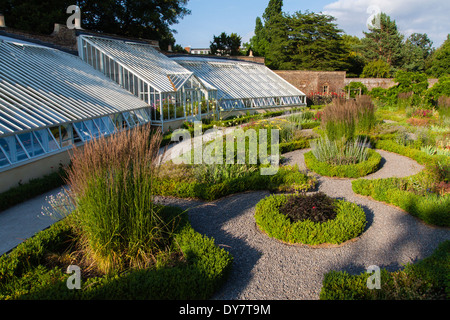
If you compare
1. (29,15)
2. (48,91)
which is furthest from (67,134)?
(29,15)

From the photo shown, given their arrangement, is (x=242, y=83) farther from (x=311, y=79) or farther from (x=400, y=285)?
(x=400, y=285)

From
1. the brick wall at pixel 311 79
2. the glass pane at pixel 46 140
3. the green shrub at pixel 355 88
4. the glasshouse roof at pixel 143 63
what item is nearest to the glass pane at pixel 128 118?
the glasshouse roof at pixel 143 63

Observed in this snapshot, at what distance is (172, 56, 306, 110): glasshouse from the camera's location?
19.5 meters

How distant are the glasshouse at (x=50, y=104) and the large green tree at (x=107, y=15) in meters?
8.92

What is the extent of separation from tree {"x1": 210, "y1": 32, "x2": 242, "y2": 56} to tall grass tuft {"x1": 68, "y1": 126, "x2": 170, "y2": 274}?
36917mm

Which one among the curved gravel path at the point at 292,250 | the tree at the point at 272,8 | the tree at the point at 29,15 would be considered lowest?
the curved gravel path at the point at 292,250

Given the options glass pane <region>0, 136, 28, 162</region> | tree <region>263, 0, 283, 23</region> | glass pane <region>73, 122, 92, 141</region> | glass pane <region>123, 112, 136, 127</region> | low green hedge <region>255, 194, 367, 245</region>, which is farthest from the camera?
tree <region>263, 0, 283, 23</region>

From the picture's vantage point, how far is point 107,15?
80.5 ft

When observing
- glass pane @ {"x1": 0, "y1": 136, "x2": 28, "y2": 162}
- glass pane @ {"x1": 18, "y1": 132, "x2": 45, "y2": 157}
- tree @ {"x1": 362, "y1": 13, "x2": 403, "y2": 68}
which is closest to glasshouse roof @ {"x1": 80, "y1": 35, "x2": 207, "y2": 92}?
glass pane @ {"x1": 18, "y1": 132, "x2": 45, "y2": 157}

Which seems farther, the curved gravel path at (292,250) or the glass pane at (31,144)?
the glass pane at (31,144)

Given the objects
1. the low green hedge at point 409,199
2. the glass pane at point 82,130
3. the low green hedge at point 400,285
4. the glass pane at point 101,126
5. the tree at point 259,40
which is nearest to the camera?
the low green hedge at point 400,285

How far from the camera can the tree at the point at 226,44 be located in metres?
39.0
